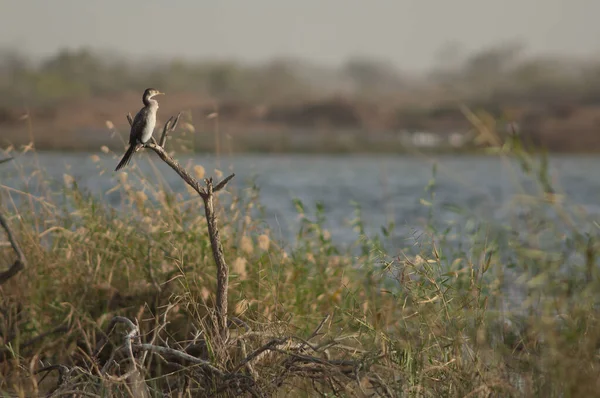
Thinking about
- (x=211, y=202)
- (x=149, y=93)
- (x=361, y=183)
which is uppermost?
(x=149, y=93)

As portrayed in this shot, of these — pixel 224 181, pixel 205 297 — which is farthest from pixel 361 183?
pixel 224 181

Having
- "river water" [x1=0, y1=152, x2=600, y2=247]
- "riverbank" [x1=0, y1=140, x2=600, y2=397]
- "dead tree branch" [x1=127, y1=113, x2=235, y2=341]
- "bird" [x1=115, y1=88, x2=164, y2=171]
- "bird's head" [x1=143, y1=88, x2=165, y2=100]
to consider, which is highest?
"bird's head" [x1=143, y1=88, x2=165, y2=100]

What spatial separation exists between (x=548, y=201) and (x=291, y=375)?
163 cm

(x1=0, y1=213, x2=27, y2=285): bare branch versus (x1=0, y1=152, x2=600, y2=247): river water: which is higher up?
(x1=0, y1=213, x2=27, y2=285): bare branch

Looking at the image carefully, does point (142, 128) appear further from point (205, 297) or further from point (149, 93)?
point (205, 297)

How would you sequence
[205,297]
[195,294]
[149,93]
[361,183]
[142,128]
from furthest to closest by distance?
1. [361,183]
2. [195,294]
3. [205,297]
4. [149,93]
5. [142,128]

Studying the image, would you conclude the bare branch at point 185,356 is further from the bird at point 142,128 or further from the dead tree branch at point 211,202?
the bird at point 142,128

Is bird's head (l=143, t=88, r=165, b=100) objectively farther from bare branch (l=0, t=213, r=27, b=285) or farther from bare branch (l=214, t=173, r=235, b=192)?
bare branch (l=0, t=213, r=27, b=285)

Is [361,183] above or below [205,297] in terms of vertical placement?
below

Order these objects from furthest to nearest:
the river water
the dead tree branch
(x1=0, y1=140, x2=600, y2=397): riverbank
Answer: the river water → (x1=0, y1=140, x2=600, y2=397): riverbank → the dead tree branch

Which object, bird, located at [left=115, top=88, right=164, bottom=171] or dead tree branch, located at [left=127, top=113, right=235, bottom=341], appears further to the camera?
bird, located at [left=115, top=88, right=164, bottom=171]

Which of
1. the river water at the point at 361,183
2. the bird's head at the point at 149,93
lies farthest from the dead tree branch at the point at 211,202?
the river water at the point at 361,183

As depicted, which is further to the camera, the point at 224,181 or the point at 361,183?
the point at 361,183

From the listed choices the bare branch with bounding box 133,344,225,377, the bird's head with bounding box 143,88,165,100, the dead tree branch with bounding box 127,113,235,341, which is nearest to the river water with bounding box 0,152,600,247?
the bird's head with bounding box 143,88,165,100
